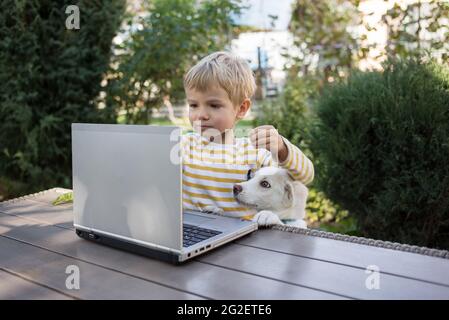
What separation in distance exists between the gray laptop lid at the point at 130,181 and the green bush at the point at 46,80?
2.74m

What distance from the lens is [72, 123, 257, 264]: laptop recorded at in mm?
1000

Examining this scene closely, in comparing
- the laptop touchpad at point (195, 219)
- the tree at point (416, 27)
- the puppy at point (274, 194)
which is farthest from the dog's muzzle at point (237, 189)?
the tree at point (416, 27)

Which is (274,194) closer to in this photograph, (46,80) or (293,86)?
(293,86)

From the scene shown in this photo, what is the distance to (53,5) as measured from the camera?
3.76 metres

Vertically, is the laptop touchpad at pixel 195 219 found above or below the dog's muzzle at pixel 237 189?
below

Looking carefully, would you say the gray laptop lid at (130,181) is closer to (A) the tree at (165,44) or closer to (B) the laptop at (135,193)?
(B) the laptop at (135,193)

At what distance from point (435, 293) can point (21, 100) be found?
11.9ft

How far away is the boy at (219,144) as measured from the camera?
64.6 inches

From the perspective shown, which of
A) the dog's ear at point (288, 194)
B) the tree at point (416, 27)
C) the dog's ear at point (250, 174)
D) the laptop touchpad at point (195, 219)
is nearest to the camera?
the laptop touchpad at point (195, 219)

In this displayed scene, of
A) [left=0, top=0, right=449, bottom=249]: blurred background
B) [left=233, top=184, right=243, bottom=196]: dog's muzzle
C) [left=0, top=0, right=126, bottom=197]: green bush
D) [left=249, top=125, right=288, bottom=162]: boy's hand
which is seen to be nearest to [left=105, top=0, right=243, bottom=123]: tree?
[left=0, top=0, right=449, bottom=249]: blurred background

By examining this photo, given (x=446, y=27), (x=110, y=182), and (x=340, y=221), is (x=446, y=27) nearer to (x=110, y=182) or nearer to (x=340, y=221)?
(x=340, y=221)

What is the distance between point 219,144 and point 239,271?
2.75 feet

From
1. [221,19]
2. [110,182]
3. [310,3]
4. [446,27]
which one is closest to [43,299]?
[110,182]

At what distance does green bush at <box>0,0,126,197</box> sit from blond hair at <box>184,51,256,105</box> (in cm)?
242
